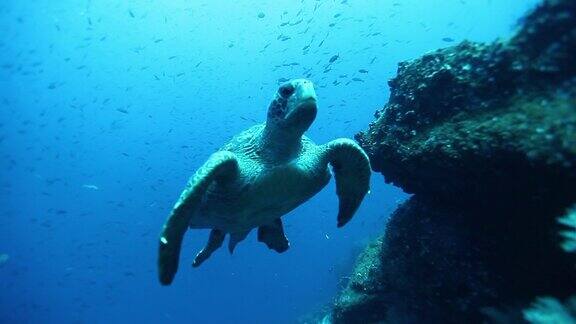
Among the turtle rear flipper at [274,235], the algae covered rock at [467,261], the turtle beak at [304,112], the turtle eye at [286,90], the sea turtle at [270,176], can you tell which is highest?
the turtle eye at [286,90]

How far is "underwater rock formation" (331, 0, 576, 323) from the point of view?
9.53ft

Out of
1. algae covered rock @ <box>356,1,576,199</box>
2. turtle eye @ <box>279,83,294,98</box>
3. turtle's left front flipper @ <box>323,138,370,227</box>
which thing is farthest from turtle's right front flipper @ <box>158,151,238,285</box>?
algae covered rock @ <box>356,1,576,199</box>

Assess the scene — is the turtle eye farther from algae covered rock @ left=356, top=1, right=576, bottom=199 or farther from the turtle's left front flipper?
algae covered rock @ left=356, top=1, right=576, bottom=199

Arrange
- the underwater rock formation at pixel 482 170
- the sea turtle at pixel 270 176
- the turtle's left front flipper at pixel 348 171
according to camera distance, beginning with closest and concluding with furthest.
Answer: the underwater rock formation at pixel 482 170 → the sea turtle at pixel 270 176 → the turtle's left front flipper at pixel 348 171

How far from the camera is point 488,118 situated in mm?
3748

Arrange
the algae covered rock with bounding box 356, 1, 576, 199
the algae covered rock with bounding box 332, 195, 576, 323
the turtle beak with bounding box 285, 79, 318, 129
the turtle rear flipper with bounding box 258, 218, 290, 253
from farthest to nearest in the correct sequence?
the turtle rear flipper with bounding box 258, 218, 290, 253 → the turtle beak with bounding box 285, 79, 318, 129 → the algae covered rock with bounding box 332, 195, 576, 323 → the algae covered rock with bounding box 356, 1, 576, 199

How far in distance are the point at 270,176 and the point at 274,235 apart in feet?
7.71

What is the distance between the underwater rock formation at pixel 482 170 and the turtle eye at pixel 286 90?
68.1 inches

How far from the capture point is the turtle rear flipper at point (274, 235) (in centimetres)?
659

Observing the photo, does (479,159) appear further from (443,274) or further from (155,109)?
(155,109)

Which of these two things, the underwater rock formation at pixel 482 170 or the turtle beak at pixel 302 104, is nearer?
the underwater rock formation at pixel 482 170

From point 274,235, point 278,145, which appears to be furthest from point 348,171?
point 274,235

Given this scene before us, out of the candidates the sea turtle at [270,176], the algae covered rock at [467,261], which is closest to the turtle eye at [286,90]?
the sea turtle at [270,176]

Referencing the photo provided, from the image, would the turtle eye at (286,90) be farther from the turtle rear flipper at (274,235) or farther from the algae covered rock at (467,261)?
the turtle rear flipper at (274,235)
